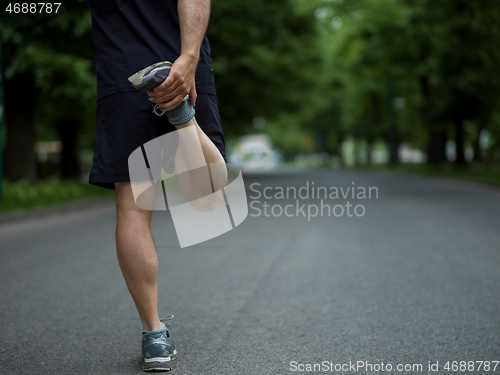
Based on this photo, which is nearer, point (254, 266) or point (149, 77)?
point (149, 77)

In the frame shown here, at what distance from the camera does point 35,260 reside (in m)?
5.53

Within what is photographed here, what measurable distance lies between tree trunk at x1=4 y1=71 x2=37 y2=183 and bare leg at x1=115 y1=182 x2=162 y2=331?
12274 mm

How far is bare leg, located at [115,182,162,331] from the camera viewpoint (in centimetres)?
247

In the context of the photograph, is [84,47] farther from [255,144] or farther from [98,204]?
[255,144]

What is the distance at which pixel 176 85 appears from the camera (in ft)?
7.18

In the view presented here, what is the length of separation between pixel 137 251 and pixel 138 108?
0.58 metres

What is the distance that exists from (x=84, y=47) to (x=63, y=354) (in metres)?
11.5

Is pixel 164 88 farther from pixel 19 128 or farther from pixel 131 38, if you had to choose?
pixel 19 128

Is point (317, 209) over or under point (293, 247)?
under

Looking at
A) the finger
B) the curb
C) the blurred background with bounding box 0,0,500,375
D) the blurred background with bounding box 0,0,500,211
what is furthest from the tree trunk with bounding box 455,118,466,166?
the finger

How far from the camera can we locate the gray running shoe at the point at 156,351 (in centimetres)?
248

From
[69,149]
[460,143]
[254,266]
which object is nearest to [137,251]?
[254,266]

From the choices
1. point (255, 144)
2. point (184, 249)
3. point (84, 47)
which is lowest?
point (255, 144)

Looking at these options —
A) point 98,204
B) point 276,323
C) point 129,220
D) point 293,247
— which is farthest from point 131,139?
point 98,204
